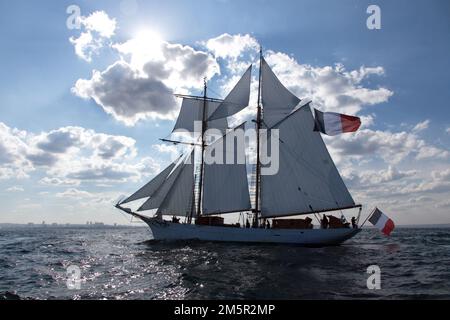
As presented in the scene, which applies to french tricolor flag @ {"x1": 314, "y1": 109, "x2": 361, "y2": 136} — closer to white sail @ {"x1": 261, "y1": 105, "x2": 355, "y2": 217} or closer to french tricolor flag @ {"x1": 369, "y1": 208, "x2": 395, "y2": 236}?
white sail @ {"x1": 261, "y1": 105, "x2": 355, "y2": 217}

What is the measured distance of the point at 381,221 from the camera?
3769 cm

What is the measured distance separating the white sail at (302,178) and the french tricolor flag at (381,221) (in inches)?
200

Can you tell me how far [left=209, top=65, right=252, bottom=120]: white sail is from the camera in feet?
161

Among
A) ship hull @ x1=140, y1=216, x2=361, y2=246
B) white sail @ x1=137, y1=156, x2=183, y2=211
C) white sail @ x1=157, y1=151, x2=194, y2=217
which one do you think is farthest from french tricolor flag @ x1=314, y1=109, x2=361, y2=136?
white sail @ x1=137, y1=156, x2=183, y2=211

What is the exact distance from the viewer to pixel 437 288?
725 inches

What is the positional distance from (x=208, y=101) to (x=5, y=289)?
1614 inches

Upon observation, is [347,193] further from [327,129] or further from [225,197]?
[225,197]

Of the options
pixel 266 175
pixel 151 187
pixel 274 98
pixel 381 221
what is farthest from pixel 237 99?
pixel 381 221

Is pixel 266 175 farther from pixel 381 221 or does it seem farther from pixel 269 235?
pixel 381 221

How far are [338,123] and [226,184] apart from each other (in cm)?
1691

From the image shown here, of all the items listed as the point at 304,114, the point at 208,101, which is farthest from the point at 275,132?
the point at 208,101

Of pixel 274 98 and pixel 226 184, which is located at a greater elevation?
pixel 274 98

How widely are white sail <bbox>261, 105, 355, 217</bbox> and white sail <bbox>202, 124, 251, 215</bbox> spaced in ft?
8.95
